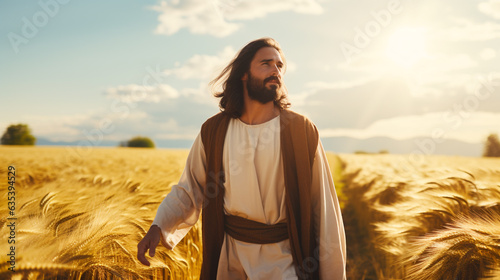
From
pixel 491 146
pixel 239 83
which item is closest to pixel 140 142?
pixel 491 146

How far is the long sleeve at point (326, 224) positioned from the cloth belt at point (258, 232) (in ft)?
0.80

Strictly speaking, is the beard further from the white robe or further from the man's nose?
the white robe

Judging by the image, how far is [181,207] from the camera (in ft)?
8.89

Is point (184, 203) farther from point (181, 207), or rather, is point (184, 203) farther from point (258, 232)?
point (258, 232)

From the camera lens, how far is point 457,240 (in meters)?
2.31

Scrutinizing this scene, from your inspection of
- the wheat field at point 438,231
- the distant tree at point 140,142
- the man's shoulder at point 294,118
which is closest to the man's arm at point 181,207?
the man's shoulder at point 294,118

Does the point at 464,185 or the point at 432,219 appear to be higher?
the point at 464,185

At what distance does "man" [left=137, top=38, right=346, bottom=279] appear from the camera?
2424 mm

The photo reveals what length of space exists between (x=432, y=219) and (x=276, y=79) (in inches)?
79.6

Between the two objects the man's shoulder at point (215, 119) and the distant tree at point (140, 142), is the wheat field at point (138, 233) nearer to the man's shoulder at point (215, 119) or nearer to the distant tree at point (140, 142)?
the man's shoulder at point (215, 119)

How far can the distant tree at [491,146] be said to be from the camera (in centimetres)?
3492

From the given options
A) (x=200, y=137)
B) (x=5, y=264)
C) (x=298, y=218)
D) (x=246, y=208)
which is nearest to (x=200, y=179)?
(x=200, y=137)

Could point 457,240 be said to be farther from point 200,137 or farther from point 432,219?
point 200,137

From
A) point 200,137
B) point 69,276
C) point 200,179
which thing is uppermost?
point 200,137
